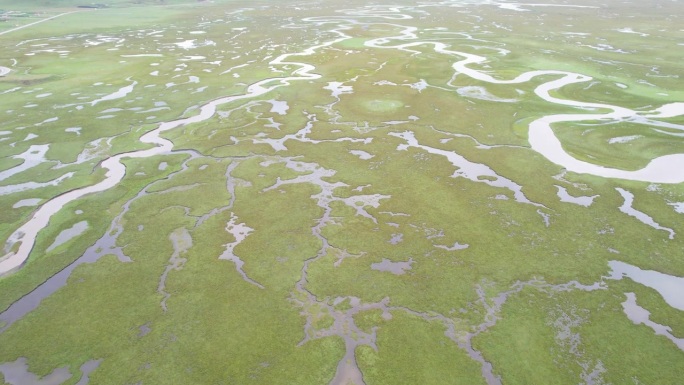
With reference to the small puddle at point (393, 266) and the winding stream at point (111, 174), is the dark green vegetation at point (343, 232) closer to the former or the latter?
the small puddle at point (393, 266)

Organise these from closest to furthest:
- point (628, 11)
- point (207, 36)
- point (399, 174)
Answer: point (399, 174)
point (207, 36)
point (628, 11)

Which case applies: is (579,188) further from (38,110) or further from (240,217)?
(38,110)

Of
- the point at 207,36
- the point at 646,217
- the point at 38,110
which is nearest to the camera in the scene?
the point at 646,217

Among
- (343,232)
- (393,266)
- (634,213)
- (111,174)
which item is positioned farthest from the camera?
(111,174)

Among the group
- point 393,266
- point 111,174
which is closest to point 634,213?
point 393,266

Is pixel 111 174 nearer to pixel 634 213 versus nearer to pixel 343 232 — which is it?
pixel 343 232

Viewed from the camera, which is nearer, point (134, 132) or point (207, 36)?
point (134, 132)

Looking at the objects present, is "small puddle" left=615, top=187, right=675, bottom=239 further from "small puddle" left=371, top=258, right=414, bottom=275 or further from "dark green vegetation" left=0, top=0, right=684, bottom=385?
"small puddle" left=371, top=258, right=414, bottom=275

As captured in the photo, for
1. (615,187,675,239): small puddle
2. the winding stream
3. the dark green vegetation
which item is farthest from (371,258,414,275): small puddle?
the winding stream

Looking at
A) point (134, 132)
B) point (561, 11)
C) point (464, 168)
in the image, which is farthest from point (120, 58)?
point (561, 11)
